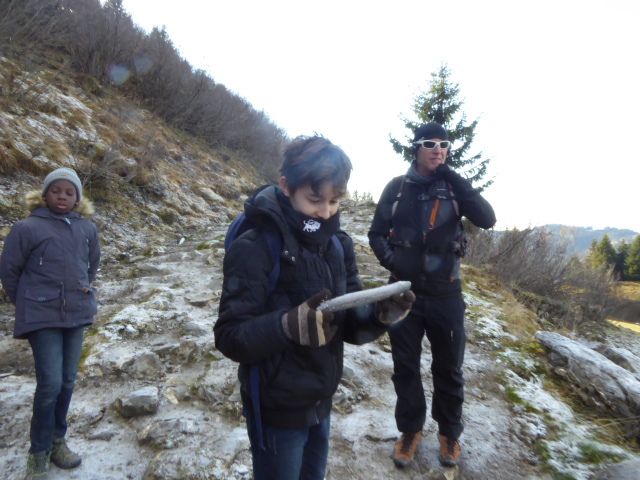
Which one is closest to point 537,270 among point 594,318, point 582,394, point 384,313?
point 594,318

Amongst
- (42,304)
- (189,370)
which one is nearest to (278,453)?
(42,304)

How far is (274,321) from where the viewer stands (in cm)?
133

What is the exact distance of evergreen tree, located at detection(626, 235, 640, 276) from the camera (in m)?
40.2

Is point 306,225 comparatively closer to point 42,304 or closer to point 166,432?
point 42,304

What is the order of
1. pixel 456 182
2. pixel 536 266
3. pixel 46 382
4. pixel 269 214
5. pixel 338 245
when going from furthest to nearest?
1. pixel 536 266
2. pixel 456 182
3. pixel 46 382
4. pixel 338 245
5. pixel 269 214

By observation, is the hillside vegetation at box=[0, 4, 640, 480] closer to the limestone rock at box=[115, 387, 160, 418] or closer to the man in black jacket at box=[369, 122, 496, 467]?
the limestone rock at box=[115, 387, 160, 418]

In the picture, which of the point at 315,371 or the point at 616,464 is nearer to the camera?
the point at 315,371

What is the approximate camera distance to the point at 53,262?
2.49m

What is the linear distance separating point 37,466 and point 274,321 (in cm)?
218

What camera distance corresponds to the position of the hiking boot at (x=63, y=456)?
241 cm

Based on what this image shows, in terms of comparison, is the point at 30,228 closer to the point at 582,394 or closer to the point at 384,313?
the point at 384,313

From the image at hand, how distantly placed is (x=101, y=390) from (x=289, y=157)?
2916 mm

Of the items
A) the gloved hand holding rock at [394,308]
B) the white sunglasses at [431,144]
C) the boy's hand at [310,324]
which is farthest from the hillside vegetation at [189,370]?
the white sunglasses at [431,144]

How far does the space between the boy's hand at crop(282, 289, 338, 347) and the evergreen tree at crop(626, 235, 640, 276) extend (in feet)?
169
